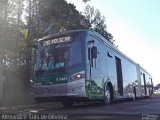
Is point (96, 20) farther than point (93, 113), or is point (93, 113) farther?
point (96, 20)

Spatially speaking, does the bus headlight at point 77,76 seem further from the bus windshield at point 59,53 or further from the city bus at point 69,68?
the bus windshield at point 59,53

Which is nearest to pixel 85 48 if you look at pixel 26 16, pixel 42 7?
pixel 42 7

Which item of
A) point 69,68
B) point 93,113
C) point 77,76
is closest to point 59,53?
point 69,68

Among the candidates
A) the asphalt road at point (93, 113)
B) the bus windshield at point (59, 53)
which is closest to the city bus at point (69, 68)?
the bus windshield at point (59, 53)

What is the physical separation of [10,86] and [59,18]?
11.3 meters

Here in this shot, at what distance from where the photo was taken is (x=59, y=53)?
54.7 feet

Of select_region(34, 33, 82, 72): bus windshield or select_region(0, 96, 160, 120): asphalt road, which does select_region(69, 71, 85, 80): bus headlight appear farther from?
select_region(0, 96, 160, 120): asphalt road

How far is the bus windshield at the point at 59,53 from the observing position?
1641cm

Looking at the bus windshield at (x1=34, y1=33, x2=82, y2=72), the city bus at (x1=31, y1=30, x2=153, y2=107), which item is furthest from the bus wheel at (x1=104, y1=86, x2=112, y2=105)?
the bus windshield at (x1=34, y1=33, x2=82, y2=72)

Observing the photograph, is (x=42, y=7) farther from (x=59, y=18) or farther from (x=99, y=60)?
(x=99, y=60)

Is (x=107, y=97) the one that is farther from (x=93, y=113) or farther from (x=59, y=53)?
(x=93, y=113)

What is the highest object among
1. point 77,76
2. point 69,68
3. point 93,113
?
point 69,68

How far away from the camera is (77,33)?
16812 millimetres

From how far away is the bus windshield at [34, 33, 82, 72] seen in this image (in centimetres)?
1641
